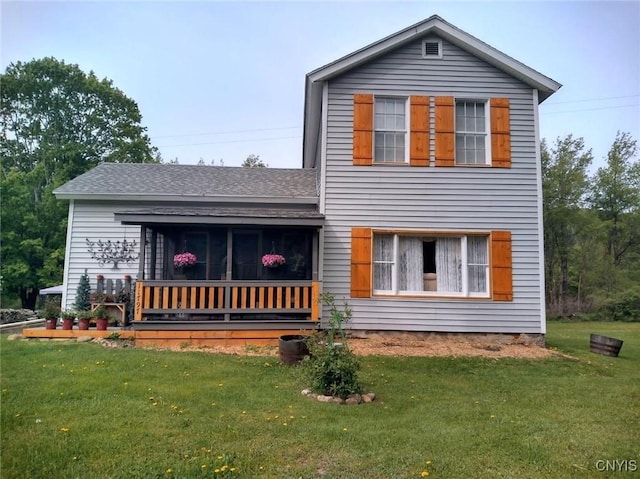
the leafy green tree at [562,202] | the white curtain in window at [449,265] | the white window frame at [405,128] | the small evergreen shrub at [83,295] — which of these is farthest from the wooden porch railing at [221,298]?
the leafy green tree at [562,202]

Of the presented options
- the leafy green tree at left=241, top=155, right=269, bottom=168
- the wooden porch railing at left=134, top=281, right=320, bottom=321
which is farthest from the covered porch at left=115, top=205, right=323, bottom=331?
the leafy green tree at left=241, top=155, right=269, bottom=168

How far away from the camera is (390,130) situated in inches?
391

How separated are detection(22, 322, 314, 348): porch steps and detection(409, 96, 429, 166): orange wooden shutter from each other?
449cm

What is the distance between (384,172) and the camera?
9727mm

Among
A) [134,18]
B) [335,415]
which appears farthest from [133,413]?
[134,18]

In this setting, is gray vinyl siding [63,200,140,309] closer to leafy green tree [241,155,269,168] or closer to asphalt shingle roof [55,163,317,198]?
asphalt shingle roof [55,163,317,198]

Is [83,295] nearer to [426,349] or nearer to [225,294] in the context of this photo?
[225,294]

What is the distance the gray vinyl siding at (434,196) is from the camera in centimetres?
945

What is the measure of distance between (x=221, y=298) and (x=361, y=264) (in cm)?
303

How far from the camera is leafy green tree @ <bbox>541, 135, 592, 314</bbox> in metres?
26.8

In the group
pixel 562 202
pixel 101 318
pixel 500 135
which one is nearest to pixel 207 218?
pixel 101 318

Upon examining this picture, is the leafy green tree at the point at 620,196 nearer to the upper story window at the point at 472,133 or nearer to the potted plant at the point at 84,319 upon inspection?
the upper story window at the point at 472,133

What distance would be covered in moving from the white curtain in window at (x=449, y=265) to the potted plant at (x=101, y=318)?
7031 mm

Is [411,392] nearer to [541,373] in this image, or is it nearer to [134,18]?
[541,373]
